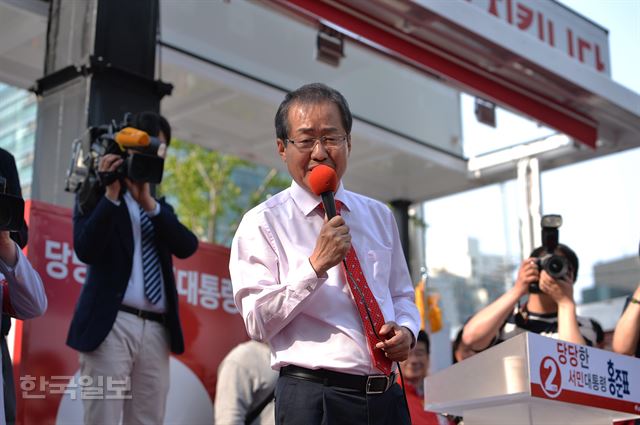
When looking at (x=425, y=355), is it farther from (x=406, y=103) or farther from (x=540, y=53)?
(x=406, y=103)

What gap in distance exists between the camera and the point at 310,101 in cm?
244

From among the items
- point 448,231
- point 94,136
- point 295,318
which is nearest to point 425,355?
point 94,136

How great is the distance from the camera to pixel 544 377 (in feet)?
9.78

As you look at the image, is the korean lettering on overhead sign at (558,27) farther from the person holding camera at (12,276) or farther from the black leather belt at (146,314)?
the person holding camera at (12,276)

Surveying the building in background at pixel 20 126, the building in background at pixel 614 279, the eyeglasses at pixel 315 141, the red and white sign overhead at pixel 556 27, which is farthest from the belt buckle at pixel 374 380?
the building in background at pixel 614 279

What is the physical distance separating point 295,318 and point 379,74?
563cm

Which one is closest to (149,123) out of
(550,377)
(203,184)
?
(550,377)

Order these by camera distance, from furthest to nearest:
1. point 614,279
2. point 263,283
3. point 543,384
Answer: point 614,279 → point 543,384 → point 263,283

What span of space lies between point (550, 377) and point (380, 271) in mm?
884

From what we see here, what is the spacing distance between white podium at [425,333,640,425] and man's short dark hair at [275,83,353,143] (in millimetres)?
1064

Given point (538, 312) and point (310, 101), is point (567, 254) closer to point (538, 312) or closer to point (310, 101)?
point (538, 312)

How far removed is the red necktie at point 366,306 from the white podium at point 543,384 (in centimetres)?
85

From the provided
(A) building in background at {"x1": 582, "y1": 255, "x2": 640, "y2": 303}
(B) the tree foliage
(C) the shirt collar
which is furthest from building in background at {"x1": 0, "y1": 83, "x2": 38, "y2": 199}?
(B) the tree foliage

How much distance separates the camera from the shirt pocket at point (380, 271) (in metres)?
2.45
